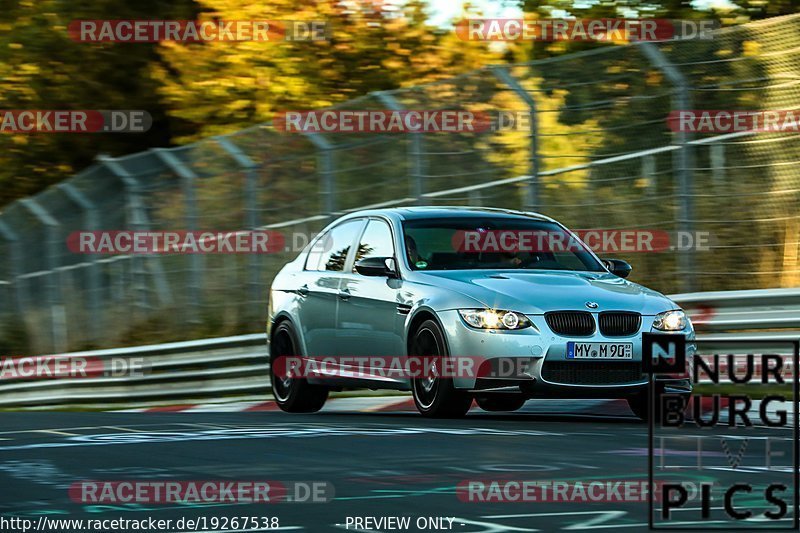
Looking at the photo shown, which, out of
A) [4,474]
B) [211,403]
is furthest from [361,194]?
[4,474]

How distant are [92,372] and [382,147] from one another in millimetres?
6239

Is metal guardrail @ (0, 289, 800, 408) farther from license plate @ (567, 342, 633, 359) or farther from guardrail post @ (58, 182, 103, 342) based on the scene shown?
license plate @ (567, 342, 633, 359)

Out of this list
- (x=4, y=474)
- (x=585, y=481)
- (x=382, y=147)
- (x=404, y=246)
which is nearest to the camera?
(x=585, y=481)

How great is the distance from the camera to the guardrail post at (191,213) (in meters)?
20.5

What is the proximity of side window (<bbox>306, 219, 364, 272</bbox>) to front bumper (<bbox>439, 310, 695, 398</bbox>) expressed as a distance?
2431 millimetres

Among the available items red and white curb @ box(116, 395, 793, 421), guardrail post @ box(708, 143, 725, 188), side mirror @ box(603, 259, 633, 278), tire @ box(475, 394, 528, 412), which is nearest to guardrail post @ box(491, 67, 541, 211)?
guardrail post @ box(708, 143, 725, 188)

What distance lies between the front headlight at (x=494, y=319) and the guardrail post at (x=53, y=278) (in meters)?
13.8

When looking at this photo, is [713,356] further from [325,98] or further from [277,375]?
[325,98]

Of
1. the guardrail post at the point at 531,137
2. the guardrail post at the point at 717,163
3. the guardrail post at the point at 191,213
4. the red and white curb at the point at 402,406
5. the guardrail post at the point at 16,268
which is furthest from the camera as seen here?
the guardrail post at the point at 16,268

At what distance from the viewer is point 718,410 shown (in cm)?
536

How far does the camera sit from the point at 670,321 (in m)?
11.3

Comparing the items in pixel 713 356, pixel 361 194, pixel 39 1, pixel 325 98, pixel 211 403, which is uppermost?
pixel 39 1

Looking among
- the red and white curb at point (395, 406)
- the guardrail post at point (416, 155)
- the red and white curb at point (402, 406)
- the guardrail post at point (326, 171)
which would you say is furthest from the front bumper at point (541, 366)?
the guardrail post at point (326, 171)

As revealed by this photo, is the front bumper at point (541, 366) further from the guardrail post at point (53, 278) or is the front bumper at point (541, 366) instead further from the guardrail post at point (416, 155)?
the guardrail post at point (53, 278)
